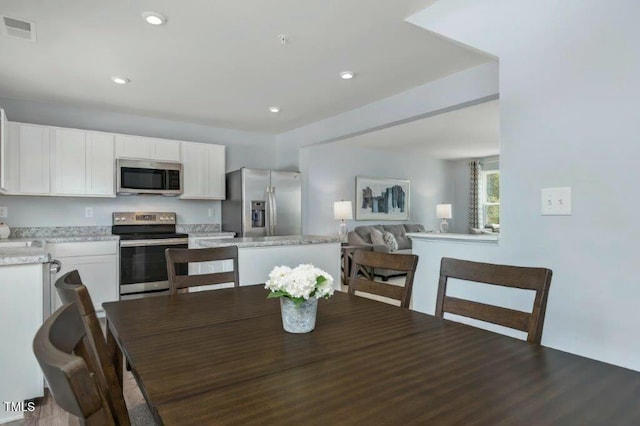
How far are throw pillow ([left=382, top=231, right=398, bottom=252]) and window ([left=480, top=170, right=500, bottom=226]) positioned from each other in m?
2.93

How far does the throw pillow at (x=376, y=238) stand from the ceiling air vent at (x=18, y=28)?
520cm

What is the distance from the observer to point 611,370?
0.92 meters

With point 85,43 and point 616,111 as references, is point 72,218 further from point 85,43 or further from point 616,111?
point 616,111

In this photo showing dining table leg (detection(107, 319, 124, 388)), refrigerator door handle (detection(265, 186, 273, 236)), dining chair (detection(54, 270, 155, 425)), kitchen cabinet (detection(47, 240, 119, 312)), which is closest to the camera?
dining chair (detection(54, 270, 155, 425))

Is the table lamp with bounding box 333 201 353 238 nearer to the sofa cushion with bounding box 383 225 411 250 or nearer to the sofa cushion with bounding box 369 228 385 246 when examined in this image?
the sofa cushion with bounding box 369 228 385 246

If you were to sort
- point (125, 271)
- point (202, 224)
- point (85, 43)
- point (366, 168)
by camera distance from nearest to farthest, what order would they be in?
point (85, 43) < point (125, 271) < point (202, 224) < point (366, 168)

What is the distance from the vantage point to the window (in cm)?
843

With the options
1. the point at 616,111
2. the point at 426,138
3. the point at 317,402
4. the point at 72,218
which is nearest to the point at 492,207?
the point at 426,138

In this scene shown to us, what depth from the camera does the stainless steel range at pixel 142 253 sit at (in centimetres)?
418

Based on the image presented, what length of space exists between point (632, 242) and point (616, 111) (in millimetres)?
581

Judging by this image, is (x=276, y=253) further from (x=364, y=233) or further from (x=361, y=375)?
(x=364, y=233)

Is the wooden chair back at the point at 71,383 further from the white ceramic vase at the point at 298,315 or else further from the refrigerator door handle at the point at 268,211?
the refrigerator door handle at the point at 268,211

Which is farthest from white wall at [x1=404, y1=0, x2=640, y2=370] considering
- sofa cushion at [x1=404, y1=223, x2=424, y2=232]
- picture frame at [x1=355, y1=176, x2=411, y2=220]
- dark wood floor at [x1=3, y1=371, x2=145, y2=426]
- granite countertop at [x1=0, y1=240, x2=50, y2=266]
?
sofa cushion at [x1=404, y1=223, x2=424, y2=232]

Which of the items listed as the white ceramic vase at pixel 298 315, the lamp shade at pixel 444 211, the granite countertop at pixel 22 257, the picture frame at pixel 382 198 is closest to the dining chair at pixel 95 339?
A: the white ceramic vase at pixel 298 315
